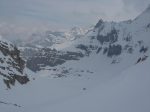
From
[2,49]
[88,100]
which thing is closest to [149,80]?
[88,100]

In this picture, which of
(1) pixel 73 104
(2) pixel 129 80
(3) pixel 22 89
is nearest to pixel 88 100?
(1) pixel 73 104

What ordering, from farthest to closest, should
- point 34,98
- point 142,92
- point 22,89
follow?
point 22,89
point 34,98
point 142,92

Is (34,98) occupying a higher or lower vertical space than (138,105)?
lower

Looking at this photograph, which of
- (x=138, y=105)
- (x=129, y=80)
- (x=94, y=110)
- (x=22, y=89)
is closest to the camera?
(x=138, y=105)

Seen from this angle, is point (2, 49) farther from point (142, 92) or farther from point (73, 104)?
point (142, 92)

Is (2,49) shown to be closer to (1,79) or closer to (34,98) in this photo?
(1,79)

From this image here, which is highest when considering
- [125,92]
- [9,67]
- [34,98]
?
[125,92]

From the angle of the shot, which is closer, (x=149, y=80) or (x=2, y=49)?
(x=149, y=80)
